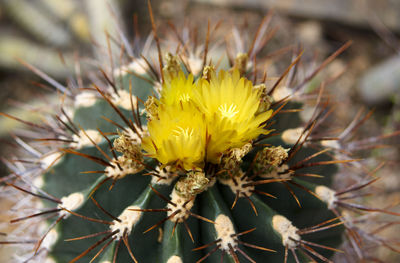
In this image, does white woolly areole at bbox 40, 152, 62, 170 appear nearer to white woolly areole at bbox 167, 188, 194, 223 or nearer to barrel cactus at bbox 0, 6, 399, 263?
barrel cactus at bbox 0, 6, 399, 263

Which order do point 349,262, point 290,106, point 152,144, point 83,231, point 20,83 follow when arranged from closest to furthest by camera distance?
point 152,144, point 83,231, point 290,106, point 349,262, point 20,83

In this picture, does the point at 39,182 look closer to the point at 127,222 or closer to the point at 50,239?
the point at 50,239

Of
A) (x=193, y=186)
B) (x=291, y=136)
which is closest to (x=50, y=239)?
(x=193, y=186)

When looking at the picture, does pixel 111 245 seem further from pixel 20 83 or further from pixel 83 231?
pixel 20 83

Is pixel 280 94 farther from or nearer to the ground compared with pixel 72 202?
farther from the ground

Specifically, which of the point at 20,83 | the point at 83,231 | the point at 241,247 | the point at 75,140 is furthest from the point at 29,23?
the point at 241,247

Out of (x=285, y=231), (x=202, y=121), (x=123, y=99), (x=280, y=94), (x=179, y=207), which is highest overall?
(x=123, y=99)

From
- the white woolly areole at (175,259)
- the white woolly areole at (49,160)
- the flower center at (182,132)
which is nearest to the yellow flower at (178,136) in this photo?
the flower center at (182,132)
